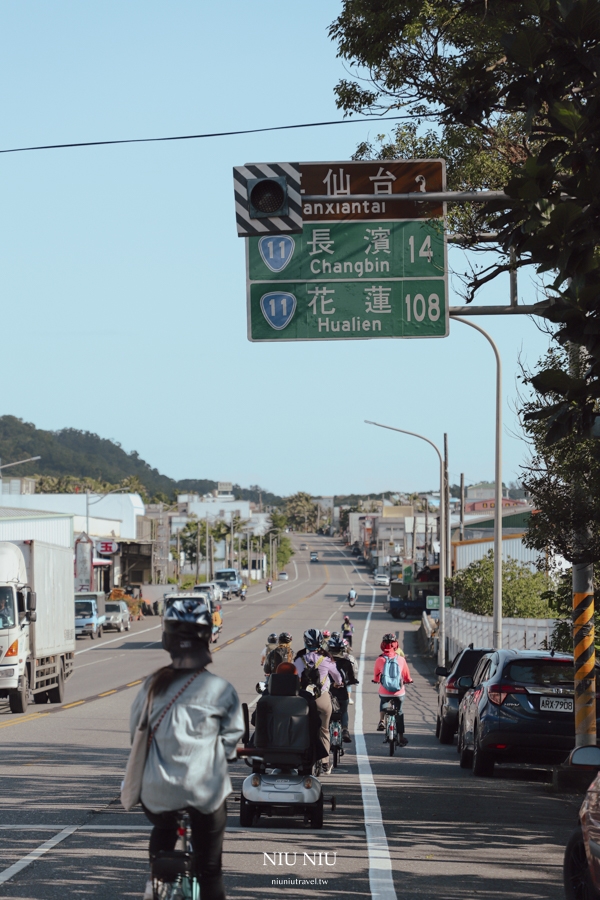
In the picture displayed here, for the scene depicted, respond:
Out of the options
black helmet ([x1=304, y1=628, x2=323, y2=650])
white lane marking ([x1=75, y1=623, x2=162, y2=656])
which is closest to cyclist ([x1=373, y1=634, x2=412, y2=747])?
black helmet ([x1=304, y1=628, x2=323, y2=650])

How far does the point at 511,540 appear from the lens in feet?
217

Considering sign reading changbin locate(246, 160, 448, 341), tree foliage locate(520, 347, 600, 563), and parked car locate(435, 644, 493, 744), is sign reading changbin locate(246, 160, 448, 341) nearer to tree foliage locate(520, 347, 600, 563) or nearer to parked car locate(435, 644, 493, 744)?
tree foliage locate(520, 347, 600, 563)

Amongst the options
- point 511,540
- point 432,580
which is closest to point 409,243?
point 511,540

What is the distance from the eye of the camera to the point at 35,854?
8.77 meters

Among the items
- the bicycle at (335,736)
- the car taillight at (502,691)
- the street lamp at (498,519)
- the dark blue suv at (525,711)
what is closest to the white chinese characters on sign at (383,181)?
the dark blue suv at (525,711)

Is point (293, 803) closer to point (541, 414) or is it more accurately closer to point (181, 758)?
point (541, 414)

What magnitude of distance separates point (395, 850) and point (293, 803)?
117 cm

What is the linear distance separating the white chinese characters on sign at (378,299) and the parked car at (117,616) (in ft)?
163

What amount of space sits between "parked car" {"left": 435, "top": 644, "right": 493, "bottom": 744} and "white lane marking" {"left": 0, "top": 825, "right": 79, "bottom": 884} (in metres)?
10.6

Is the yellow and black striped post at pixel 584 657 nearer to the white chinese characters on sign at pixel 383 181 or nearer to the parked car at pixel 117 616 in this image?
the white chinese characters on sign at pixel 383 181

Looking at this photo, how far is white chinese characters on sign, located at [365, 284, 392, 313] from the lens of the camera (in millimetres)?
12789

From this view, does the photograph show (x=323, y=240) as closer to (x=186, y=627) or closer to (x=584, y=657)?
(x=584, y=657)

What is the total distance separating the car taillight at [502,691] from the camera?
14234mm

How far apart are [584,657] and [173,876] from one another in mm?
9850
